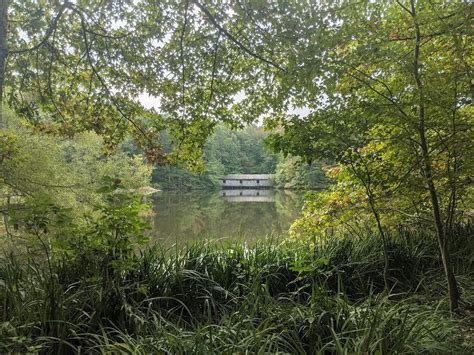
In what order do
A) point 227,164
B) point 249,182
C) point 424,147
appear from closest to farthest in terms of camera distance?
point 424,147 < point 249,182 < point 227,164

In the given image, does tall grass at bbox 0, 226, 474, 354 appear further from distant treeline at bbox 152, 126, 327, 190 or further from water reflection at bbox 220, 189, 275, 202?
distant treeline at bbox 152, 126, 327, 190

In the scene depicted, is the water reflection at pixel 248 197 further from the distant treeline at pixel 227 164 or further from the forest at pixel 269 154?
the forest at pixel 269 154

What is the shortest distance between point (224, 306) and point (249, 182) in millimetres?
58429

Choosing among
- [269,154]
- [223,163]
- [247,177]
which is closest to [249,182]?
[247,177]

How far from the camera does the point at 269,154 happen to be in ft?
12.4

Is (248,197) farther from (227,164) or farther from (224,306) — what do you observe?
(224,306)

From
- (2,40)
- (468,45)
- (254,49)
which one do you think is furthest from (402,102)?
(2,40)

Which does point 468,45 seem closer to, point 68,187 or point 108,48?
point 108,48

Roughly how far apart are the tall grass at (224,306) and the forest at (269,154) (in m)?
0.02

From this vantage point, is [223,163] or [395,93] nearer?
[395,93]

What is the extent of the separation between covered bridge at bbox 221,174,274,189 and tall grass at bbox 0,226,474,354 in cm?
5610

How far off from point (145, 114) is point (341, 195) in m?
2.66

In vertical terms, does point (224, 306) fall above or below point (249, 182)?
below

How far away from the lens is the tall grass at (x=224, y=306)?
208 centimetres
